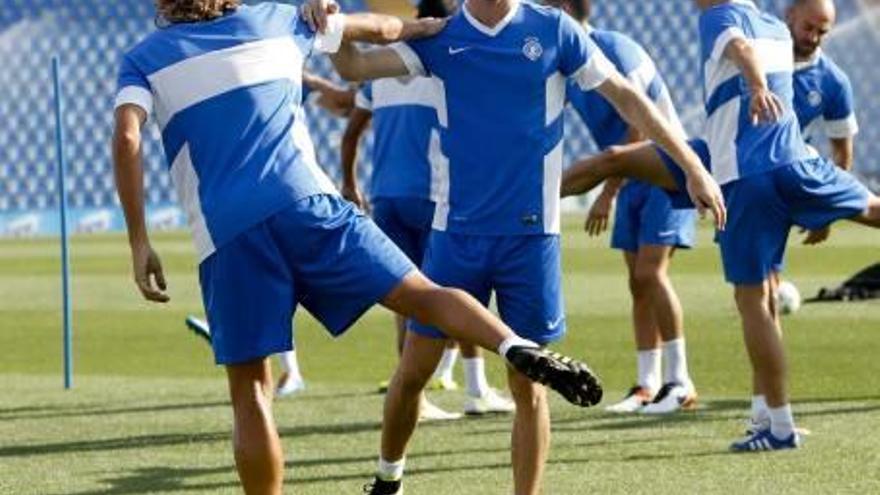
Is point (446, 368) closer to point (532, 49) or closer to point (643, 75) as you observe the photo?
point (643, 75)

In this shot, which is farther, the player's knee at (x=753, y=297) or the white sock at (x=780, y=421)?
the player's knee at (x=753, y=297)

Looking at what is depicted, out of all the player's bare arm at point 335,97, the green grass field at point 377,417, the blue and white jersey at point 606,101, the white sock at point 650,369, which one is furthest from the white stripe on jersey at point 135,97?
the player's bare arm at point 335,97

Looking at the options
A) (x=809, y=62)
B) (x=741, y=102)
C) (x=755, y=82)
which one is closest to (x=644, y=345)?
(x=809, y=62)

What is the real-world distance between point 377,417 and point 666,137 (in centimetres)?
387

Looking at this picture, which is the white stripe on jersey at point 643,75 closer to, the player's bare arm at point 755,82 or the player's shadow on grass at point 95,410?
the player's bare arm at point 755,82

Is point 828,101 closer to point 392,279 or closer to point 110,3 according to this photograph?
point 392,279

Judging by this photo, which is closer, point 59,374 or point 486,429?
point 486,429

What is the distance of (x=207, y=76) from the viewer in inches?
255

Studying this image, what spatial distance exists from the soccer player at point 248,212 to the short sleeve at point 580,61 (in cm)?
98

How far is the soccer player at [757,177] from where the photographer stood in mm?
8883

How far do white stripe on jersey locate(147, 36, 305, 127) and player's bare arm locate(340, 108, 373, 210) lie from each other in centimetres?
464

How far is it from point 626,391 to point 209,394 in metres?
2.34

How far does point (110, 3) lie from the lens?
42406 mm

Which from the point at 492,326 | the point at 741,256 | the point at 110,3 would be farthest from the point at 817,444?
the point at 110,3
